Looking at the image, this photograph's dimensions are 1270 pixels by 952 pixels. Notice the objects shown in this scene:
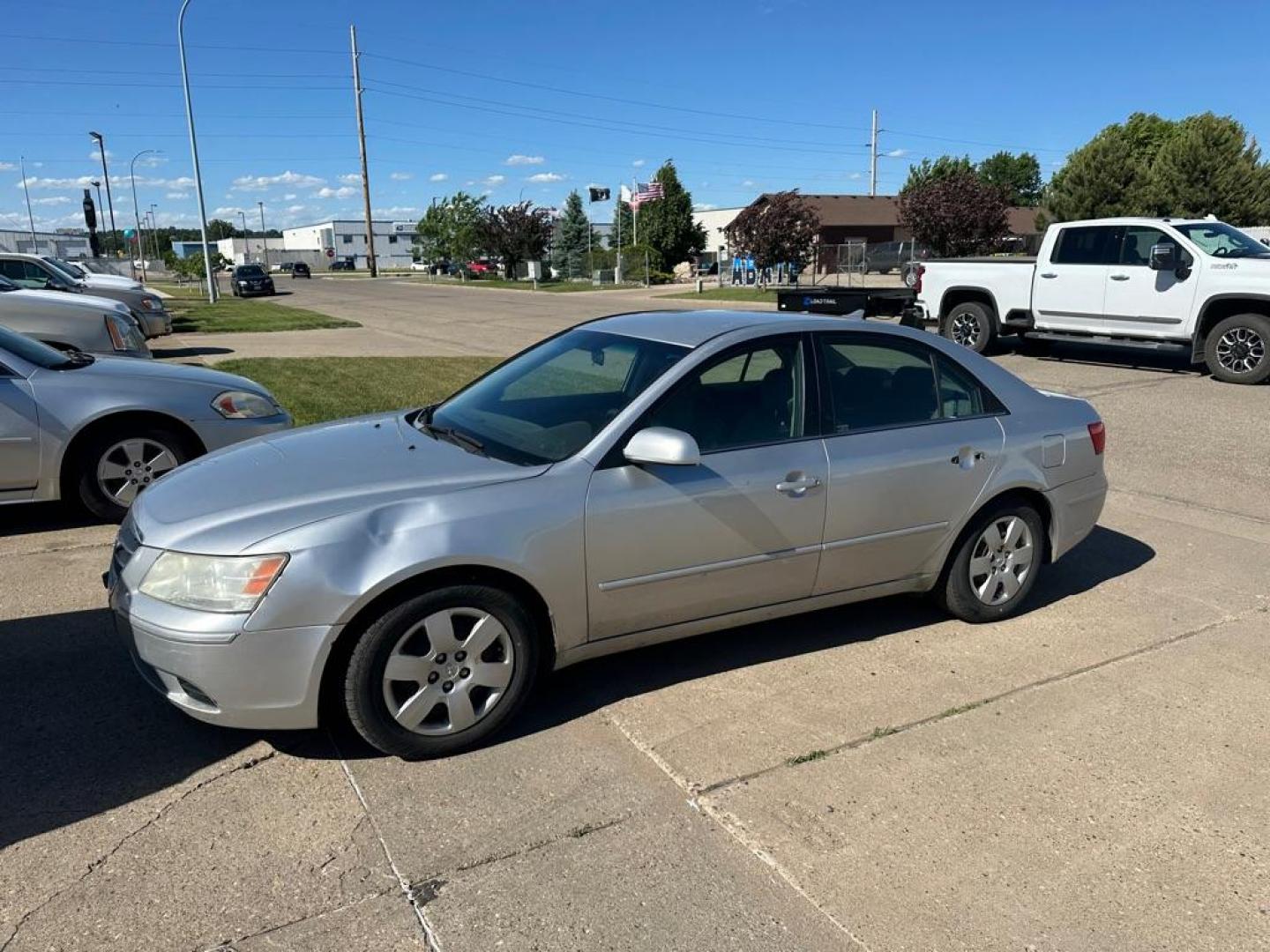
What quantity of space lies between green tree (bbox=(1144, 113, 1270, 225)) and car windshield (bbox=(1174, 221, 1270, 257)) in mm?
30374

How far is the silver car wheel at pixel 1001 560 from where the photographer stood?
4.50 m

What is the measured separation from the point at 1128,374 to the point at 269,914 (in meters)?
13.0

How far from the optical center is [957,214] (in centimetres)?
3447

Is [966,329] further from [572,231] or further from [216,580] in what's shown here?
[572,231]

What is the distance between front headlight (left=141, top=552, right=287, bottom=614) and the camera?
117 inches

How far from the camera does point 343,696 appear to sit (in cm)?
317

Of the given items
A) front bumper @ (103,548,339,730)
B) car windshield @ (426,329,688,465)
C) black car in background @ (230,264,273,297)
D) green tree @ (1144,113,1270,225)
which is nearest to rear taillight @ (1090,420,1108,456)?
car windshield @ (426,329,688,465)

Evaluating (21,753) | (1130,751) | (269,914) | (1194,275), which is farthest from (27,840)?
(1194,275)

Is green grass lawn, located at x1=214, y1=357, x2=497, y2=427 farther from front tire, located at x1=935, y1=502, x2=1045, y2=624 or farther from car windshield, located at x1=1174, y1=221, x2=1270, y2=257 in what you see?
car windshield, located at x1=1174, y1=221, x2=1270, y2=257

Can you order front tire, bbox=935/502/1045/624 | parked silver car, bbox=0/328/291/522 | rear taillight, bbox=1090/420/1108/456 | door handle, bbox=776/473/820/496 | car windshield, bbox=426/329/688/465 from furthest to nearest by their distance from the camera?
parked silver car, bbox=0/328/291/522 < rear taillight, bbox=1090/420/1108/456 < front tire, bbox=935/502/1045/624 < door handle, bbox=776/473/820/496 < car windshield, bbox=426/329/688/465

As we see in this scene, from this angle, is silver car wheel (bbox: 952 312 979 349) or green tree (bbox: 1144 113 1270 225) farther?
green tree (bbox: 1144 113 1270 225)

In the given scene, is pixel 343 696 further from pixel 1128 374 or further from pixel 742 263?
pixel 742 263

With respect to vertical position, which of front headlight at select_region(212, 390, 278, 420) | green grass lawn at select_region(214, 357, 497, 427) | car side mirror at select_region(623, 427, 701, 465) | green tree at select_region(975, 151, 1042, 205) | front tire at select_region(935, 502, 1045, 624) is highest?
green tree at select_region(975, 151, 1042, 205)

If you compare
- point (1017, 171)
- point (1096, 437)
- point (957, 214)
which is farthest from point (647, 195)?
point (1017, 171)
